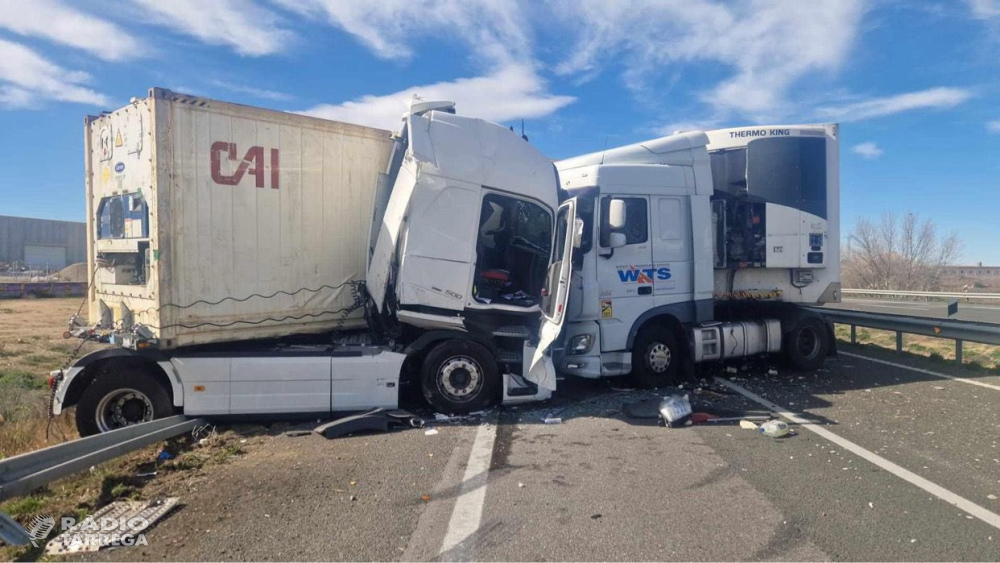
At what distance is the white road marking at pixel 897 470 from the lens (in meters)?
3.90

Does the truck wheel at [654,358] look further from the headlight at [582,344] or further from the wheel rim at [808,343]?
the wheel rim at [808,343]

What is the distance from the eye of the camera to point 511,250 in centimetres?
741

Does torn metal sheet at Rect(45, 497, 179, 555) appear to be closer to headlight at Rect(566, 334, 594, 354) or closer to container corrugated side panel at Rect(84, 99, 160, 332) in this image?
container corrugated side panel at Rect(84, 99, 160, 332)

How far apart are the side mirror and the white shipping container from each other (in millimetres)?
2951

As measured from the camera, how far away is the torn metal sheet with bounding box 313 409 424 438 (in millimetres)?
5742

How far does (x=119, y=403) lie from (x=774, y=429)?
657 centimetres

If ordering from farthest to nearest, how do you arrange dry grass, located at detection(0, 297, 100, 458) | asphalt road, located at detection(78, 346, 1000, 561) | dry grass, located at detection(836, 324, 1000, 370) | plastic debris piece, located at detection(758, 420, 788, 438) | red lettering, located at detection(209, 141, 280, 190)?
dry grass, located at detection(836, 324, 1000, 370) → dry grass, located at detection(0, 297, 100, 458) → red lettering, located at detection(209, 141, 280, 190) → plastic debris piece, located at detection(758, 420, 788, 438) → asphalt road, located at detection(78, 346, 1000, 561)

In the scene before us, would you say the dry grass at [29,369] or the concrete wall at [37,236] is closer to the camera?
the dry grass at [29,369]

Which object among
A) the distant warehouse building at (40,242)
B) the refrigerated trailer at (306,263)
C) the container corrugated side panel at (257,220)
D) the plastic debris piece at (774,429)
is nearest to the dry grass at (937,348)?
the plastic debris piece at (774,429)

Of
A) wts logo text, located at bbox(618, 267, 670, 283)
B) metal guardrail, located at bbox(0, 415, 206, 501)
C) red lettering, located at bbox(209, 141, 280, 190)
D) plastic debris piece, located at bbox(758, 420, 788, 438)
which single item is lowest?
plastic debris piece, located at bbox(758, 420, 788, 438)

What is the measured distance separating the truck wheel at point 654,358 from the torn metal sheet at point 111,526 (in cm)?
563

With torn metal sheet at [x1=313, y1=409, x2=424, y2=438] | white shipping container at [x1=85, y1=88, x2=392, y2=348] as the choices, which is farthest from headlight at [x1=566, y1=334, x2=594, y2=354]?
white shipping container at [x1=85, y1=88, x2=392, y2=348]

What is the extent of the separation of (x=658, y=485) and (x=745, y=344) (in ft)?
16.3

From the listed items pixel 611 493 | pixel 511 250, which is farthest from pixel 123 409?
pixel 611 493
